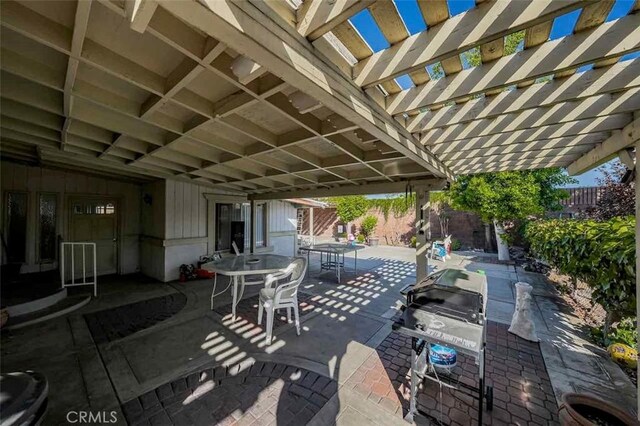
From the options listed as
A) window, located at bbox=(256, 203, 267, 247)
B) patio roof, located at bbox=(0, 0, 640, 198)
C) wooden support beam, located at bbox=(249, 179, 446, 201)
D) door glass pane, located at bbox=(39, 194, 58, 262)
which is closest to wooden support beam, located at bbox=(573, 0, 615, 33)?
patio roof, located at bbox=(0, 0, 640, 198)

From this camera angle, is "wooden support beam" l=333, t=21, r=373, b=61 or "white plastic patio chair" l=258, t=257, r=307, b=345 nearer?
"wooden support beam" l=333, t=21, r=373, b=61

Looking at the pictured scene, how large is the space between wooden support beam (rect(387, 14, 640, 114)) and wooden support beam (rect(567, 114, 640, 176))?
1.18m

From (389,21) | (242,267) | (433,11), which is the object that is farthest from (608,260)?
(242,267)

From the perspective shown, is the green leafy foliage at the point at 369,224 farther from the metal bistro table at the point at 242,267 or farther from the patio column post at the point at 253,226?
the metal bistro table at the point at 242,267

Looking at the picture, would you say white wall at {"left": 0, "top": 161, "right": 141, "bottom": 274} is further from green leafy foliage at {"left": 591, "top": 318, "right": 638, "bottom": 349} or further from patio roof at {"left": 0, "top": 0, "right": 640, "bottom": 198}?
green leafy foliage at {"left": 591, "top": 318, "right": 638, "bottom": 349}

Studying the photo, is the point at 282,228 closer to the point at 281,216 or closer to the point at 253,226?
the point at 281,216

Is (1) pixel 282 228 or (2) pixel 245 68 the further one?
(1) pixel 282 228

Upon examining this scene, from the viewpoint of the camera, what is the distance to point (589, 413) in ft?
5.77

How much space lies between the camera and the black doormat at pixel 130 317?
3348 mm

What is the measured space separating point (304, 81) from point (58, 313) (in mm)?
5443

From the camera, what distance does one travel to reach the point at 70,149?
370 centimetres

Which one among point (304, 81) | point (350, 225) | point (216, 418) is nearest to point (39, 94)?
point (304, 81)

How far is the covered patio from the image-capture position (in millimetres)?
1212

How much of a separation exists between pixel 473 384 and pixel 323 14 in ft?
11.2
